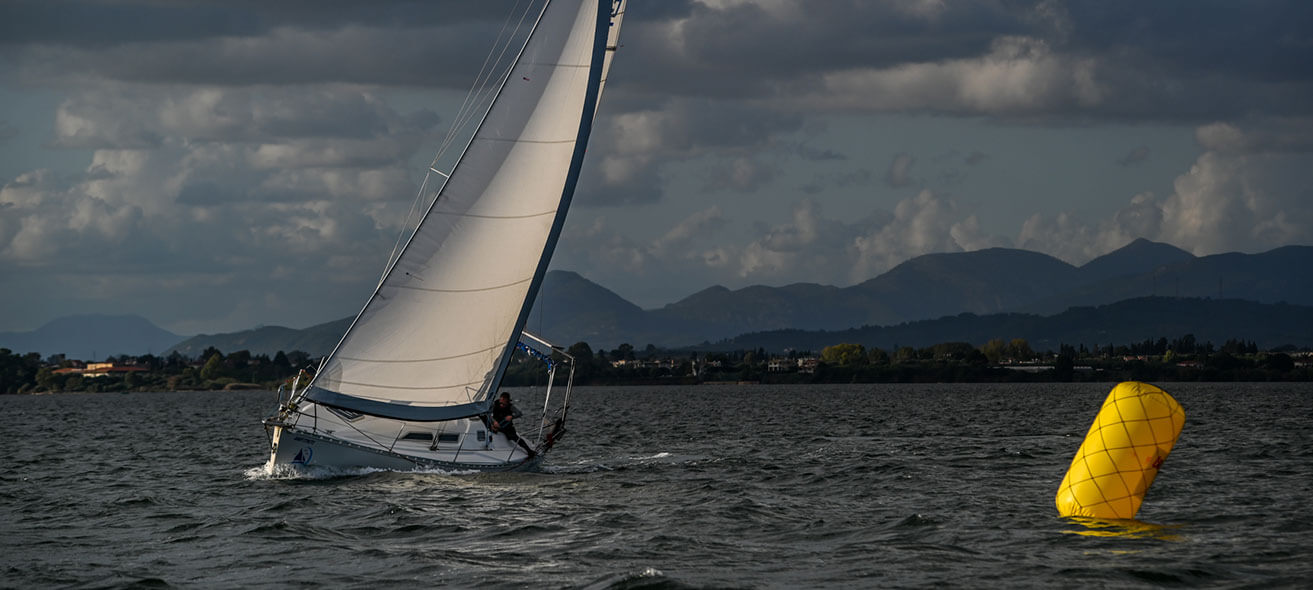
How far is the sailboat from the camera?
37.3m

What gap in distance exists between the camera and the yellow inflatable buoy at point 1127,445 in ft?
84.8

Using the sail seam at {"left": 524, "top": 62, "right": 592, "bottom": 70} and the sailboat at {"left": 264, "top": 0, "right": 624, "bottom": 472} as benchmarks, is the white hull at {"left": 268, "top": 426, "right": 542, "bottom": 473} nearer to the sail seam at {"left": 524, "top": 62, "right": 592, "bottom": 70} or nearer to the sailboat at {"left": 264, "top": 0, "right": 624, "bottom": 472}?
the sailboat at {"left": 264, "top": 0, "right": 624, "bottom": 472}

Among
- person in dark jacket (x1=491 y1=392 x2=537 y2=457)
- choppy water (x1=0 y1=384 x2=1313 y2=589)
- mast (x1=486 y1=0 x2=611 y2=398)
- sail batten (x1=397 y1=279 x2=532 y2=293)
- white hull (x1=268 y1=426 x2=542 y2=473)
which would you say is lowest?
choppy water (x1=0 y1=384 x2=1313 y2=589)

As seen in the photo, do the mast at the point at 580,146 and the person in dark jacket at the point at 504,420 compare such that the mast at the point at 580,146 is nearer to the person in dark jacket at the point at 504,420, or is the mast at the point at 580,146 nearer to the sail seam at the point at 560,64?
the sail seam at the point at 560,64

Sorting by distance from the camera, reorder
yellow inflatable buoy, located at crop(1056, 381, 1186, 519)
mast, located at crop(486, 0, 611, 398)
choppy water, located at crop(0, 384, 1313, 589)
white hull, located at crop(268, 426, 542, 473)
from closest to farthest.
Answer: choppy water, located at crop(0, 384, 1313, 589) < yellow inflatable buoy, located at crop(1056, 381, 1186, 519) < white hull, located at crop(268, 426, 542, 473) < mast, located at crop(486, 0, 611, 398)

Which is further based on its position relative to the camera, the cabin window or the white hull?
the cabin window

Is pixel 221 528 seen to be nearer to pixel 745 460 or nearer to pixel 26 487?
pixel 26 487

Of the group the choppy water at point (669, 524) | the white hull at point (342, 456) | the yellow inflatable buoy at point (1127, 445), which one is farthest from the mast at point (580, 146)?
the yellow inflatable buoy at point (1127, 445)

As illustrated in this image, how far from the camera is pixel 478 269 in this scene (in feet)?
124

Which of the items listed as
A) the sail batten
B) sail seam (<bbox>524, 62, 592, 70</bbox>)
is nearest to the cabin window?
the sail batten

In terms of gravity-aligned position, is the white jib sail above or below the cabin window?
above

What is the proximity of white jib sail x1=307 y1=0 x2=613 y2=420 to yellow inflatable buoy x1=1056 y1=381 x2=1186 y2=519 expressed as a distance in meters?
16.1

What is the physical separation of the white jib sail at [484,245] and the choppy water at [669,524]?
267cm

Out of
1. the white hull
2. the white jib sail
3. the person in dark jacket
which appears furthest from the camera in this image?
the person in dark jacket
